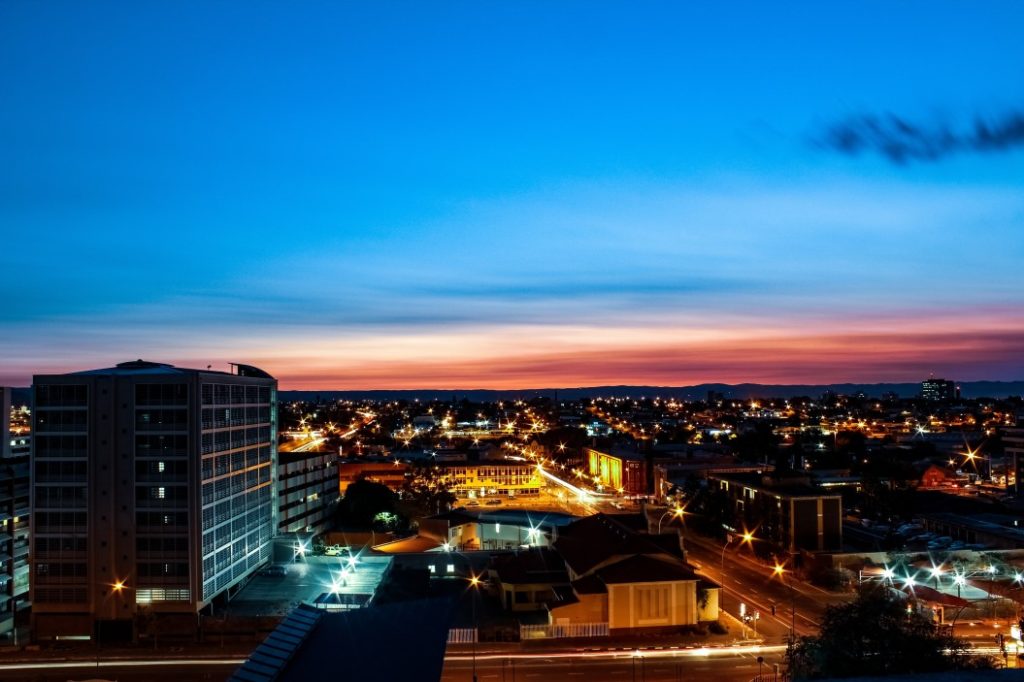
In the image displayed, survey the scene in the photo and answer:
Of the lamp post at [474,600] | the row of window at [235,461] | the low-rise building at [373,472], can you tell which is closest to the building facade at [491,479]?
the low-rise building at [373,472]

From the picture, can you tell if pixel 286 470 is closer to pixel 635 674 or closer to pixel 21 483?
pixel 21 483

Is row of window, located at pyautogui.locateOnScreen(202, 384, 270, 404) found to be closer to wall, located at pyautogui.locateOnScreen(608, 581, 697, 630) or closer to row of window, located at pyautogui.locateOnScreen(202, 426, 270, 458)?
row of window, located at pyautogui.locateOnScreen(202, 426, 270, 458)

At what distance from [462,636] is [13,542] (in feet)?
73.2

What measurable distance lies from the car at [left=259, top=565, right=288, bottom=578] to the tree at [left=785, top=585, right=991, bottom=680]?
31.5 meters

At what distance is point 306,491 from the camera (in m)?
60.9

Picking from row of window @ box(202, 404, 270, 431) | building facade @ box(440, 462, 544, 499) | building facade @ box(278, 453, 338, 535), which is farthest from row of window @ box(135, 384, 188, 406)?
building facade @ box(440, 462, 544, 499)

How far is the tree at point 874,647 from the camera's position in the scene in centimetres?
2270

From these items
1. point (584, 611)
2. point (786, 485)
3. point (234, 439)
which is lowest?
point (584, 611)

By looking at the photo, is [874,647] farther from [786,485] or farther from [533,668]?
[786,485]

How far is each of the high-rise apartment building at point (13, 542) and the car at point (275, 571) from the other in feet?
40.1

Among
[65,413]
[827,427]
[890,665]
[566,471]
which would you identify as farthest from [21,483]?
[827,427]

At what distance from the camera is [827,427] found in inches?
7608

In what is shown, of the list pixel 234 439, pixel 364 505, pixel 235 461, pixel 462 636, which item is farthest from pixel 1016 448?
pixel 234 439

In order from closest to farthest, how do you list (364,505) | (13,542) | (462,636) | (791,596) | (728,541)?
(462,636) < (13,542) < (791,596) < (728,541) < (364,505)
